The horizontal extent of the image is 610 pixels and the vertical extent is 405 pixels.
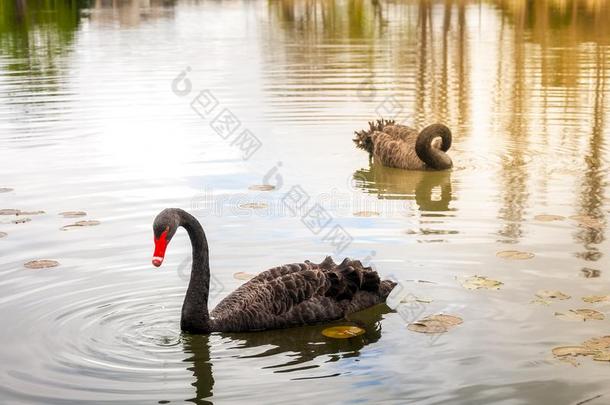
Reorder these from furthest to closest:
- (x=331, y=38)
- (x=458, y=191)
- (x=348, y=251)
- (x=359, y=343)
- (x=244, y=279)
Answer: (x=331, y=38)
(x=458, y=191)
(x=348, y=251)
(x=244, y=279)
(x=359, y=343)

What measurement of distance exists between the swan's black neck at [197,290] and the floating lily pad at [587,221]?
360 cm

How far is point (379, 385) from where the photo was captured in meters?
5.07

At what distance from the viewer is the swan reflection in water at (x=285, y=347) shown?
534 centimetres

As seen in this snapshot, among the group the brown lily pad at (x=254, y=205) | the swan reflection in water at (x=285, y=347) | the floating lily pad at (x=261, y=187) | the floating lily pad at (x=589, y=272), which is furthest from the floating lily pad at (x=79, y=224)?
the floating lily pad at (x=589, y=272)

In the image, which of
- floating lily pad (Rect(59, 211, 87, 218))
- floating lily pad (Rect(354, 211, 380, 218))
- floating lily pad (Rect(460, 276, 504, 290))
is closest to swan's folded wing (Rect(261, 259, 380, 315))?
floating lily pad (Rect(460, 276, 504, 290))

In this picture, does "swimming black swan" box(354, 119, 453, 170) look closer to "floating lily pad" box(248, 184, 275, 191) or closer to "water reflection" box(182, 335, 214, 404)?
"floating lily pad" box(248, 184, 275, 191)

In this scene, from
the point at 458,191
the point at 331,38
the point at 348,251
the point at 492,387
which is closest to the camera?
the point at 492,387

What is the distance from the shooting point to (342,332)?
590 cm

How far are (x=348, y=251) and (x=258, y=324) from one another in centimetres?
164

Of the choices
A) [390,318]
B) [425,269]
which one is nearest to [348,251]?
[425,269]

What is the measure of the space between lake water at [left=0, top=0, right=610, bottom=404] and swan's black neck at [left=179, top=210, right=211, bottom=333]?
91mm

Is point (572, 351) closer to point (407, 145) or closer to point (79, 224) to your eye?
point (79, 224)

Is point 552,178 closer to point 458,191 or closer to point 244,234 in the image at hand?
point 458,191

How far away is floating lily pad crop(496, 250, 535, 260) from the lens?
7.12 meters
